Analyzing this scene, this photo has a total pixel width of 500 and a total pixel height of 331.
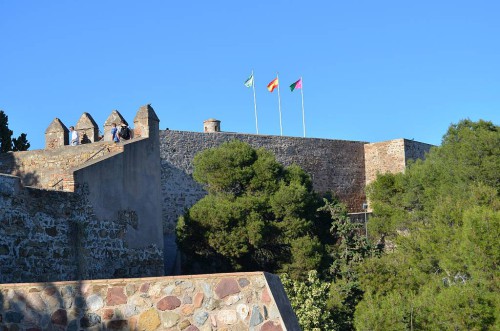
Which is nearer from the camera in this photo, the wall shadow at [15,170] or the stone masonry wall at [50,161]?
the stone masonry wall at [50,161]

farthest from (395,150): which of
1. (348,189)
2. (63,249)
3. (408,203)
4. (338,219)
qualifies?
(63,249)

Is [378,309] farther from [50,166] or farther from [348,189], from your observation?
[348,189]

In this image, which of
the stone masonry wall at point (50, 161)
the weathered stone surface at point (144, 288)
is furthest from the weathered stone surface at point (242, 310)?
the stone masonry wall at point (50, 161)

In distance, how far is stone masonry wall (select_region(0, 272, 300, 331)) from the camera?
22.0 feet

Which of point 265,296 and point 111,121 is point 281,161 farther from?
point 265,296

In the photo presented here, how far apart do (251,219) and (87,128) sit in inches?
257

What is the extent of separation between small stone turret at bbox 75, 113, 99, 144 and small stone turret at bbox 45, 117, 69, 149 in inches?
24.3

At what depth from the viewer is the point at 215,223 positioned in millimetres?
Result: 23875

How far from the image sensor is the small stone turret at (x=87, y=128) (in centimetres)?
1995

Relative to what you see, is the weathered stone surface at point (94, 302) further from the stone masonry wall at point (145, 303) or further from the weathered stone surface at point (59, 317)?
the weathered stone surface at point (59, 317)

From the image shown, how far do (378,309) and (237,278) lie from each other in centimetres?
1504

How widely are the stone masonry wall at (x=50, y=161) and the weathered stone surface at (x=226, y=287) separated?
10355mm

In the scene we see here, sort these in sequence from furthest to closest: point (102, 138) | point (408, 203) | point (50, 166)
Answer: point (408, 203), point (102, 138), point (50, 166)

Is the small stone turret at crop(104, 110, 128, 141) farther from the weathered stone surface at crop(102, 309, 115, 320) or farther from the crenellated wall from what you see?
the weathered stone surface at crop(102, 309, 115, 320)
